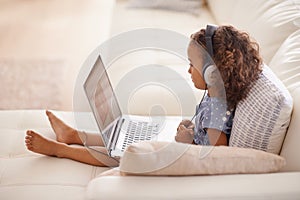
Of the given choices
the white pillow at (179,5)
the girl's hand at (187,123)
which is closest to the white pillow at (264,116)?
the girl's hand at (187,123)

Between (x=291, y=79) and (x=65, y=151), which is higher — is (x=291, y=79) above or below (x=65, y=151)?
above

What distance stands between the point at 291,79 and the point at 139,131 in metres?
0.60

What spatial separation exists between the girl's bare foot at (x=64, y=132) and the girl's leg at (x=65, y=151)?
72 mm

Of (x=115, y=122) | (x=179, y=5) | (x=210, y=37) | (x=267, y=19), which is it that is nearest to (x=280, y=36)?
(x=267, y=19)

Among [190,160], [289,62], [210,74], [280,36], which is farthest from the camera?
[280,36]

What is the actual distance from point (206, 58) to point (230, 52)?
89mm

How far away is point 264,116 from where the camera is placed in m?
1.31

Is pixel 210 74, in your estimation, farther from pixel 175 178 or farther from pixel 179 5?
pixel 179 5

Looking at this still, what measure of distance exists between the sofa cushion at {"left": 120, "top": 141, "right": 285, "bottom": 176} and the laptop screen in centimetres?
38

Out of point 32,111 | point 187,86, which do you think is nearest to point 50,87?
point 32,111

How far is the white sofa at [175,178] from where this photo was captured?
117 centimetres

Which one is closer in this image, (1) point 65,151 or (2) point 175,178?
(2) point 175,178

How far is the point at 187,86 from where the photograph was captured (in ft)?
6.54

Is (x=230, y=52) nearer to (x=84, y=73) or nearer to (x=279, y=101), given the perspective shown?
(x=279, y=101)
